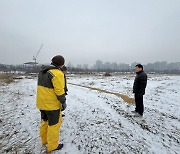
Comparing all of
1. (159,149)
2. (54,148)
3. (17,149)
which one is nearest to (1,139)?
(17,149)

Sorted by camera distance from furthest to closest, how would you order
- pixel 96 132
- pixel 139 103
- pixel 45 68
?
pixel 139 103 < pixel 96 132 < pixel 45 68

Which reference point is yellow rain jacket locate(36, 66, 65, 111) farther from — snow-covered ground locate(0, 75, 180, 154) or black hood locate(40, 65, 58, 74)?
snow-covered ground locate(0, 75, 180, 154)

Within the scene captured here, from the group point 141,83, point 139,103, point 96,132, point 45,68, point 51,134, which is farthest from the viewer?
point 139,103

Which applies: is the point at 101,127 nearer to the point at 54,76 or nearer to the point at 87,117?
the point at 87,117

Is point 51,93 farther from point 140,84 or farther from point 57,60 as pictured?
point 140,84

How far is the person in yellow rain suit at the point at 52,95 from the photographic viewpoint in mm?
3668

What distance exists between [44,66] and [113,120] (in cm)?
418

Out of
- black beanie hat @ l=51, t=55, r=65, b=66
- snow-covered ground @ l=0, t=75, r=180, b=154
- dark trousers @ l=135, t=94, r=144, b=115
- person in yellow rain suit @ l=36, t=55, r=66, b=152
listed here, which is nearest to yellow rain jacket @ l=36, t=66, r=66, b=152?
person in yellow rain suit @ l=36, t=55, r=66, b=152

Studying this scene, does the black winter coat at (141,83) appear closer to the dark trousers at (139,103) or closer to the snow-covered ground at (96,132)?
the dark trousers at (139,103)

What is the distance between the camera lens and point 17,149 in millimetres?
4328

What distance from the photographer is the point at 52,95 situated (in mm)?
3795

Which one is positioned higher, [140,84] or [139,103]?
[140,84]

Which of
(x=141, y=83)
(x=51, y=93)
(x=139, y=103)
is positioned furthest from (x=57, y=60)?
(x=139, y=103)

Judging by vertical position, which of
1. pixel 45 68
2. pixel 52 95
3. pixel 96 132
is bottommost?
pixel 96 132
